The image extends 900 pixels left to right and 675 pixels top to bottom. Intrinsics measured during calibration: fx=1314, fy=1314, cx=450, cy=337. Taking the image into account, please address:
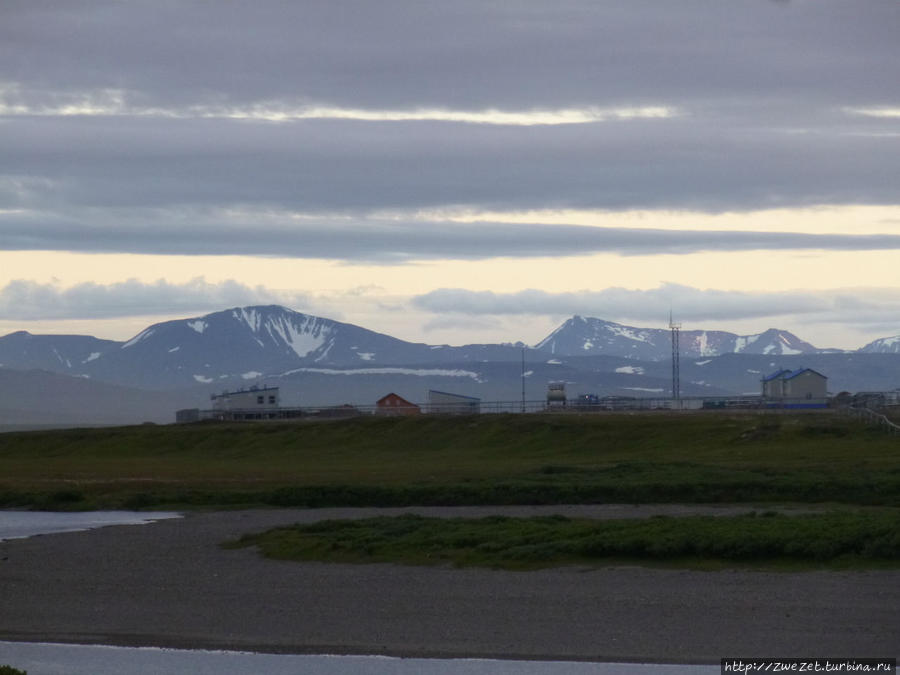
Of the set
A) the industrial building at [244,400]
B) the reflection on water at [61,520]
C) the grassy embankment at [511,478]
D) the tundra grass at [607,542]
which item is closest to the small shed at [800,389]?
the grassy embankment at [511,478]

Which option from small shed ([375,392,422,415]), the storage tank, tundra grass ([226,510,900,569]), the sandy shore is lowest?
the sandy shore

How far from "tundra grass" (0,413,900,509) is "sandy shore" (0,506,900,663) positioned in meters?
17.6

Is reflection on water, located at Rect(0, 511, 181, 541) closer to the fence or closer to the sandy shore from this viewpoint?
the sandy shore

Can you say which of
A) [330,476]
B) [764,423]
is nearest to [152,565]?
[330,476]

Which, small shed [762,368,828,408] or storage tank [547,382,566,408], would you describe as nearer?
small shed [762,368,828,408]

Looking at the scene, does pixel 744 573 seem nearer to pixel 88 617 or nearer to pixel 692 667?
pixel 692 667

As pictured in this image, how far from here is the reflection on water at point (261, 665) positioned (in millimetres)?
20281

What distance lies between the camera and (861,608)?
23.1 metres

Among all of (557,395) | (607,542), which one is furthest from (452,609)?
(557,395)

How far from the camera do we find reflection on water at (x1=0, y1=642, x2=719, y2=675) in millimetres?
20281

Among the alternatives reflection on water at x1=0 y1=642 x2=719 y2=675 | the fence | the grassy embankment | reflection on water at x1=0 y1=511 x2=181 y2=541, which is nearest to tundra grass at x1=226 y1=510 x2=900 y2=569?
the grassy embankment

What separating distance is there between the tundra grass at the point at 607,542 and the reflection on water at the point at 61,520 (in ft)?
28.2

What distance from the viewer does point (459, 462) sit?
2682 inches

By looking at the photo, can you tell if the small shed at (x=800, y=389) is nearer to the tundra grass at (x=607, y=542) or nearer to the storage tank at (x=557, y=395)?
the storage tank at (x=557, y=395)
